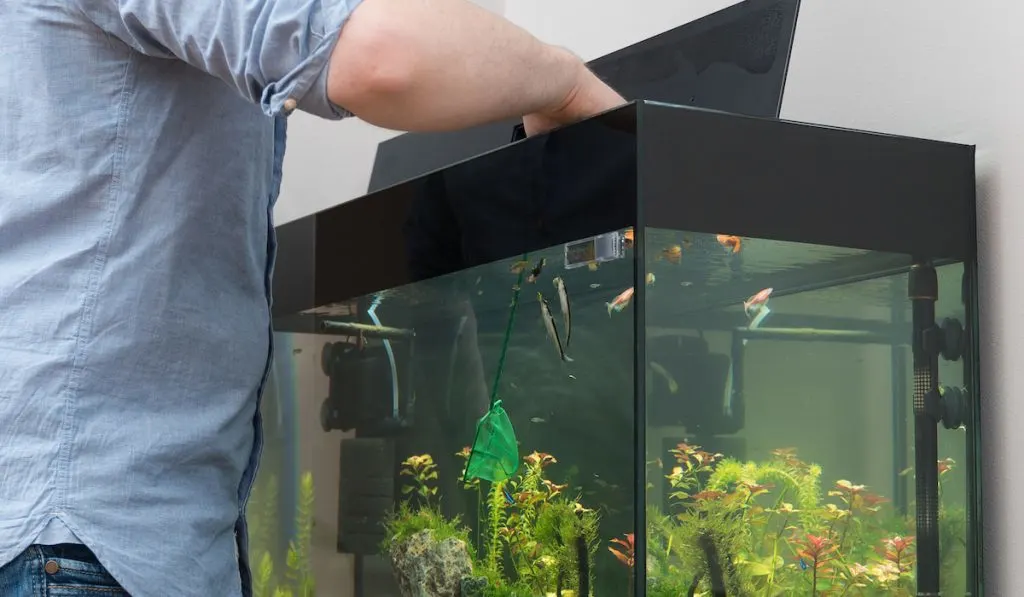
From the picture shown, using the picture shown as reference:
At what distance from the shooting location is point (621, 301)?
3.59 ft

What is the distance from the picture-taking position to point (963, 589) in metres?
1.30

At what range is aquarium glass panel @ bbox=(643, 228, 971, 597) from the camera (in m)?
1.09

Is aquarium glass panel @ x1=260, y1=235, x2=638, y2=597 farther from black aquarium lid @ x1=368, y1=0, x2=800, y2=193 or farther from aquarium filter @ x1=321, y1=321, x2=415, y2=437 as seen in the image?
black aquarium lid @ x1=368, y1=0, x2=800, y2=193

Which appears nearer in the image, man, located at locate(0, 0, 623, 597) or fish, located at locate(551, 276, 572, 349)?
man, located at locate(0, 0, 623, 597)

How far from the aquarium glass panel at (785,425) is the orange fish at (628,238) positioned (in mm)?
19

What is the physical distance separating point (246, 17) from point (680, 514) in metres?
0.65

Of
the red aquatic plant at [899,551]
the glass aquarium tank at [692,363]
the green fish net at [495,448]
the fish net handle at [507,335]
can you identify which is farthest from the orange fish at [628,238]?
the red aquatic plant at [899,551]

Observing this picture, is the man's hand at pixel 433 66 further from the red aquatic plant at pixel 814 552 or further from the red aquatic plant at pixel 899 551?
the red aquatic plant at pixel 899 551

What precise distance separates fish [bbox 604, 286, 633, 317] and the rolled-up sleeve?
0.42 metres

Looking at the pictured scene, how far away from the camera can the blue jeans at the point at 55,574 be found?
77 centimetres

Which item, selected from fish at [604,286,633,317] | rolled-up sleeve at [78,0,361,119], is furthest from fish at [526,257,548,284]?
rolled-up sleeve at [78,0,361,119]

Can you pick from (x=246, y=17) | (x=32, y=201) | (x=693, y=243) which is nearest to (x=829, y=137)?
(x=693, y=243)

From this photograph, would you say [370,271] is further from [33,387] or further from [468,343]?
[33,387]

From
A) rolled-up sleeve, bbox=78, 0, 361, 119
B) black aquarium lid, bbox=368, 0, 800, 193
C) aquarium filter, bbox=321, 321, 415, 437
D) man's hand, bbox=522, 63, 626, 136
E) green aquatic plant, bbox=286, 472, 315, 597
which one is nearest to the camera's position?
rolled-up sleeve, bbox=78, 0, 361, 119
